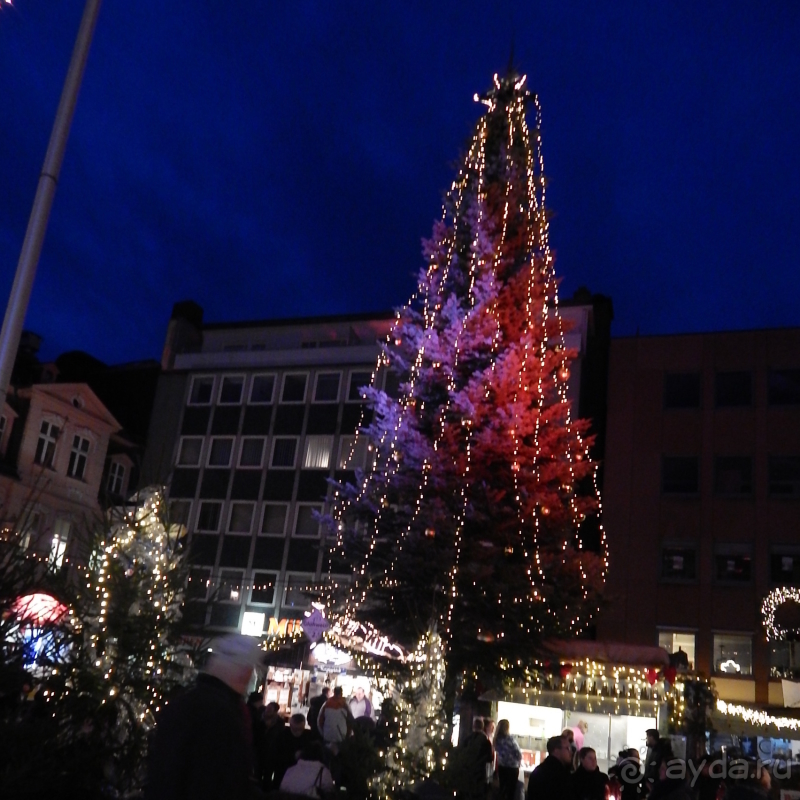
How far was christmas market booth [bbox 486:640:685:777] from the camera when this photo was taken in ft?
65.1

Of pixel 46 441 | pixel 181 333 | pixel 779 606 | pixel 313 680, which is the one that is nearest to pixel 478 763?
pixel 313 680

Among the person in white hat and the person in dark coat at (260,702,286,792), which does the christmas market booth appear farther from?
the person in white hat

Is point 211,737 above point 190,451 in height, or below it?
below

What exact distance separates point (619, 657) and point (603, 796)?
10.4 metres

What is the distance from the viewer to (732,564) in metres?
31.2

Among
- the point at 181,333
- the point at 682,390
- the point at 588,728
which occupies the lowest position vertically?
the point at 588,728

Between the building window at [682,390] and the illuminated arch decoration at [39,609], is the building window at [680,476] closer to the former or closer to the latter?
the building window at [682,390]

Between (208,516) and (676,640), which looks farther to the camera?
(208,516)

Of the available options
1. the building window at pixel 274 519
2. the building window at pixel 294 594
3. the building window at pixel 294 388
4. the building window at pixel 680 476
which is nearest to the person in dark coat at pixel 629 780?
the building window at pixel 680 476

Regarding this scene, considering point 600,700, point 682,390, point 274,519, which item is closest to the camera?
point 600,700

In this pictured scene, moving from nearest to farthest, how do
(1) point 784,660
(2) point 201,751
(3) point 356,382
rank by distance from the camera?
(2) point 201,751 → (1) point 784,660 → (3) point 356,382

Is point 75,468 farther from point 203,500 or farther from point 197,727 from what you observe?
point 197,727

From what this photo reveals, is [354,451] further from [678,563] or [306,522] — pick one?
[678,563]

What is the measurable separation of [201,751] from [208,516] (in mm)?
36263
